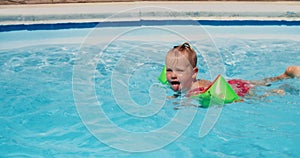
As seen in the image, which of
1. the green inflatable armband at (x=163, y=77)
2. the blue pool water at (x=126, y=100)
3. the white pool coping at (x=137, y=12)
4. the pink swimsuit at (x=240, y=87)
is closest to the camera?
the blue pool water at (x=126, y=100)

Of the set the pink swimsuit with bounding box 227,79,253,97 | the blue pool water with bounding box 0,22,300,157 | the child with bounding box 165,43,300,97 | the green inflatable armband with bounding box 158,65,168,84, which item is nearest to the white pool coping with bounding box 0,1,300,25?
the blue pool water with bounding box 0,22,300,157

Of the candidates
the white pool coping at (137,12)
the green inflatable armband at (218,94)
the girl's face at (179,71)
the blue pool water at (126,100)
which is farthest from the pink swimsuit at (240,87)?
the white pool coping at (137,12)

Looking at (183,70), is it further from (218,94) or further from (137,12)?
(137,12)

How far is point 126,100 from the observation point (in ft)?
12.7

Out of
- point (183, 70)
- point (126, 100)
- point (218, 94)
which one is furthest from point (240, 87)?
point (126, 100)

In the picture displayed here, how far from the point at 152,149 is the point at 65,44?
303 centimetres

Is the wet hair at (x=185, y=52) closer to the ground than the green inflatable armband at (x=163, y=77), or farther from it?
farther from it

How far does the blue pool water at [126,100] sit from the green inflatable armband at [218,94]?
0.56ft

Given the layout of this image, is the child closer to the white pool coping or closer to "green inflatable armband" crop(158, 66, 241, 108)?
"green inflatable armband" crop(158, 66, 241, 108)

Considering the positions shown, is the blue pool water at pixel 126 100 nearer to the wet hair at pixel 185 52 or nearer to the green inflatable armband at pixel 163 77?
the green inflatable armband at pixel 163 77

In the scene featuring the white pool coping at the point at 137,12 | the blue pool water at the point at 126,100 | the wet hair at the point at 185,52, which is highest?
the white pool coping at the point at 137,12

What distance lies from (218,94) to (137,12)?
3.31 m

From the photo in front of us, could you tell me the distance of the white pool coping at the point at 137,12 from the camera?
6.14 m

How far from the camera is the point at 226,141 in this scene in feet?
10.2
